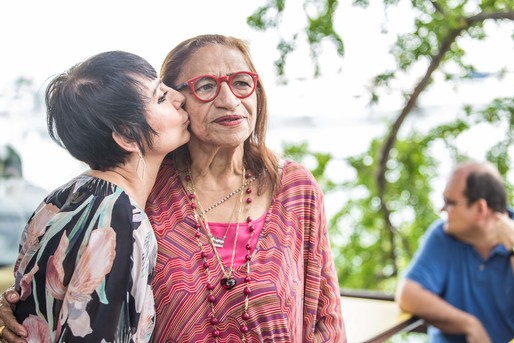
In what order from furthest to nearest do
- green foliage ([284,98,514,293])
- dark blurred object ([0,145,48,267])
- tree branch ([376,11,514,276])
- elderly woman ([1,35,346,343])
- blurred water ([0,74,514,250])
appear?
1. dark blurred object ([0,145,48,267])
2. green foliage ([284,98,514,293])
3. blurred water ([0,74,514,250])
4. tree branch ([376,11,514,276])
5. elderly woman ([1,35,346,343])

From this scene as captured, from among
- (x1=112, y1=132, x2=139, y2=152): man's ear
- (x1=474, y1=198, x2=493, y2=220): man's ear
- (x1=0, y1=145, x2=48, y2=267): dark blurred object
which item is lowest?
(x1=0, y1=145, x2=48, y2=267): dark blurred object

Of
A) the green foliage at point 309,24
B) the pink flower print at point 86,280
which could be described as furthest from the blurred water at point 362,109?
the pink flower print at point 86,280

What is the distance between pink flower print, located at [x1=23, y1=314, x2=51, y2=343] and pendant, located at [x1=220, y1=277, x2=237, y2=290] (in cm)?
38

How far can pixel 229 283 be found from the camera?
1586mm

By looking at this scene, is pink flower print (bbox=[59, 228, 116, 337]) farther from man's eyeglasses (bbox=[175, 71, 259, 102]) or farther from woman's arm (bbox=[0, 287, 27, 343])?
man's eyeglasses (bbox=[175, 71, 259, 102])

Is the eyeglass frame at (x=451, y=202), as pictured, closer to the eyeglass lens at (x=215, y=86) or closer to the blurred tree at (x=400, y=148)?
the blurred tree at (x=400, y=148)

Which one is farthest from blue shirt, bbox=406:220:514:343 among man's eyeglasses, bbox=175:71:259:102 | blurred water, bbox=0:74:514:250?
man's eyeglasses, bbox=175:71:259:102

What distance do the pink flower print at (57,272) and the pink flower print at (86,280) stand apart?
4cm

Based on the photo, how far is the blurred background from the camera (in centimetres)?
280

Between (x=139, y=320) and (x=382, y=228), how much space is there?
219 cm

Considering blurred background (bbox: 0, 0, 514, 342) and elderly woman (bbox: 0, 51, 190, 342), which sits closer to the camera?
elderly woman (bbox: 0, 51, 190, 342)

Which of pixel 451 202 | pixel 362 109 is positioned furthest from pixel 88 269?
pixel 362 109

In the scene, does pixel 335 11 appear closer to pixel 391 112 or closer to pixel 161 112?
pixel 391 112

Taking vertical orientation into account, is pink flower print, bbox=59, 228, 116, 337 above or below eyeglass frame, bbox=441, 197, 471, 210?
above
